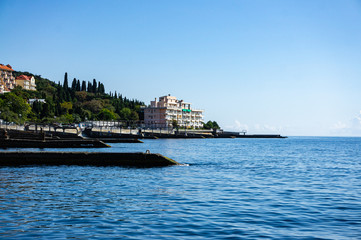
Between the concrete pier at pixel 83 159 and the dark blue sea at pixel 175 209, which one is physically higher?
the concrete pier at pixel 83 159

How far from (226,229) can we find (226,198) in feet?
21.0

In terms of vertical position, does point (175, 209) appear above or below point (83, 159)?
below

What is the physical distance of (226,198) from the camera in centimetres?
1866

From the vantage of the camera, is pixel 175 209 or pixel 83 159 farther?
pixel 83 159

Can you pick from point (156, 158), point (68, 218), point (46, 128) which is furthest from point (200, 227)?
point (46, 128)

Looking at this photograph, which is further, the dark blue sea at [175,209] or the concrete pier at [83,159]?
the concrete pier at [83,159]

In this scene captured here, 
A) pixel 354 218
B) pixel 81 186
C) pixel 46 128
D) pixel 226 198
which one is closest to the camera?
pixel 354 218

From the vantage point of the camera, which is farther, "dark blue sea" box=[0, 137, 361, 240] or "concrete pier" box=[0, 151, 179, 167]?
"concrete pier" box=[0, 151, 179, 167]

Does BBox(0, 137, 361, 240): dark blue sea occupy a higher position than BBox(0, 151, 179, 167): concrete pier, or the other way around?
BBox(0, 151, 179, 167): concrete pier

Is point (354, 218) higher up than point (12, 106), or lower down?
lower down

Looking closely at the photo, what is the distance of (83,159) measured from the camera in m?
36.5

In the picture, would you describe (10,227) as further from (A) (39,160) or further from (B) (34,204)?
(A) (39,160)

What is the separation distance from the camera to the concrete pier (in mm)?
35594

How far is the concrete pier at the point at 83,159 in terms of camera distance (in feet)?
117
